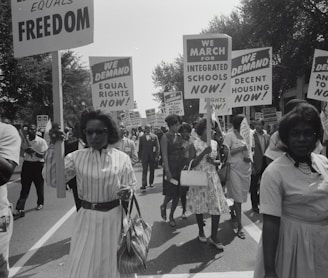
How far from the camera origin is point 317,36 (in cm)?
2483

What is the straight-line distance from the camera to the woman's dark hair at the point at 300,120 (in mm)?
2451

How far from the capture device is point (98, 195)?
3.11 m

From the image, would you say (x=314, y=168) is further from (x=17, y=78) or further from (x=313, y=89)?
(x=17, y=78)

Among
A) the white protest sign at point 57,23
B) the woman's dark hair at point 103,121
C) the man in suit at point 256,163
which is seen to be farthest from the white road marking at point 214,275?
the man in suit at point 256,163

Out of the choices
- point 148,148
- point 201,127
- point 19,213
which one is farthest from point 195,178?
point 148,148

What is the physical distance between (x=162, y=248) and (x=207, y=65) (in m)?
2.83

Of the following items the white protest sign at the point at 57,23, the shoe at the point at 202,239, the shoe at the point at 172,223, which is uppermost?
the white protest sign at the point at 57,23

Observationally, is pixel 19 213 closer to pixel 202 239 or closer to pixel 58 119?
pixel 202 239

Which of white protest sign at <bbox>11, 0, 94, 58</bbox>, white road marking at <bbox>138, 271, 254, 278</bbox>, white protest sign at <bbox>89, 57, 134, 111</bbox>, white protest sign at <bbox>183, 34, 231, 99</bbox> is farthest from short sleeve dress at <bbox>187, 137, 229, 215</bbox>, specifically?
white protest sign at <bbox>11, 0, 94, 58</bbox>

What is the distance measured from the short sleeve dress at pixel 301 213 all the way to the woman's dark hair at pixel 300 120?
23 centimetres

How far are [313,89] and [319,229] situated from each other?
6730mm

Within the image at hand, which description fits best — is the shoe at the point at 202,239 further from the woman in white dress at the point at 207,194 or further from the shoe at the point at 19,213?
the shoe at the point at 19,213

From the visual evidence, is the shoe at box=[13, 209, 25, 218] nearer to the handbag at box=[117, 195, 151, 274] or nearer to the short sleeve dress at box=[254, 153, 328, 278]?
the handbag at box=[117, 195, 151, 274]

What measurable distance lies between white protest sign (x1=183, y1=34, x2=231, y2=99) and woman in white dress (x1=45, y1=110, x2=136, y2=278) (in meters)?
2.84
